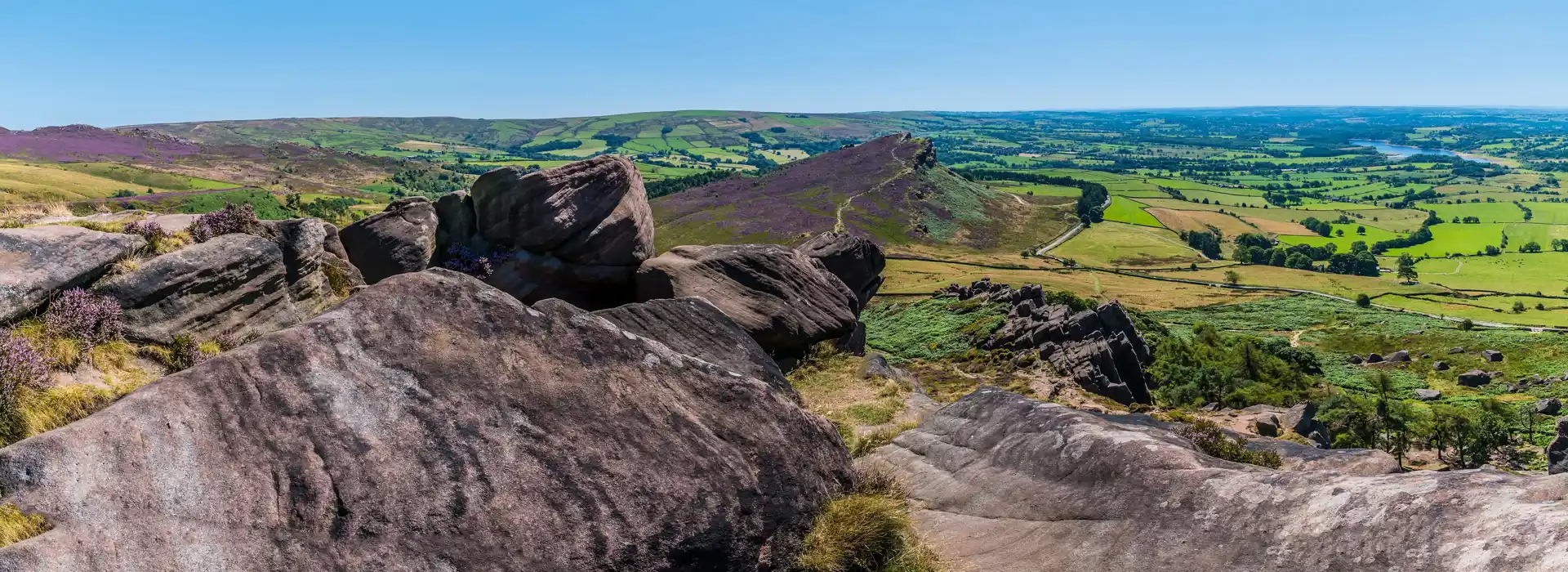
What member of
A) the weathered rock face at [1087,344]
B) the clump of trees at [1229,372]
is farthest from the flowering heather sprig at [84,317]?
the clump of trees at [1229,372]

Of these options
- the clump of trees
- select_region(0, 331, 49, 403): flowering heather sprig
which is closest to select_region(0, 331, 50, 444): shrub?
select_region(0, 331, 49, 403): flowering heather sprig

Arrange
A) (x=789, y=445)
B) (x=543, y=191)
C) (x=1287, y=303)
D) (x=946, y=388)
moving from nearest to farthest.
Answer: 1. (x=789, y=445)
2. (x=543, y=191)
3. (x=946, y=388)
4. (x=1287, y=303)

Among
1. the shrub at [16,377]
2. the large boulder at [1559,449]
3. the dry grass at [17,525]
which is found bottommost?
the large boulder at [1559,449]

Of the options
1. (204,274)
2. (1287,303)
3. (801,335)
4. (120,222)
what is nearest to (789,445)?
(204,274)

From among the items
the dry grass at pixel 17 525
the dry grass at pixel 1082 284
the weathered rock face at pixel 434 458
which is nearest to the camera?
the dry grass at pixel 17 525

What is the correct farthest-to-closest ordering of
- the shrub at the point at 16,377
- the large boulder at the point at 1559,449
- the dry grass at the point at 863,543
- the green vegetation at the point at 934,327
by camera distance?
the green vegetation at the point at 934,327 → the large boulder at the point at 1559,449 → the dry grass at the point at 863,543 → the shrub at the point at 16,377

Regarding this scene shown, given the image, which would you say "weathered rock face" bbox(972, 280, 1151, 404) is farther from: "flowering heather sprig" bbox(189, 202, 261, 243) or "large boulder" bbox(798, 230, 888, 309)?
"flowering heather sprig" bbox(189, 202, 261, 243)

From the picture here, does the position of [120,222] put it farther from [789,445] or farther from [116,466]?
[789,445]

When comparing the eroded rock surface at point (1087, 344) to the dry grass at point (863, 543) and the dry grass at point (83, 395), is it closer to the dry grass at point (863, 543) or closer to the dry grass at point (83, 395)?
the dry grass at point (863, 543)
